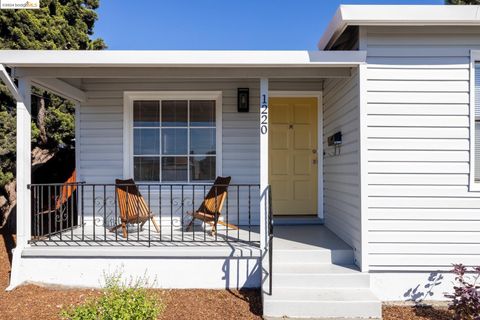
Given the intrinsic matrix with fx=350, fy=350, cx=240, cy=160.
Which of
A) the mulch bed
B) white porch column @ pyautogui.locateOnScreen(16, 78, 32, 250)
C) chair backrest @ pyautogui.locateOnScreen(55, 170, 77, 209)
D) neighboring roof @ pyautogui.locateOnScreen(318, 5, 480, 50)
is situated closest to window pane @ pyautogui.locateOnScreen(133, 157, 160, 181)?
chair backrest @ pyautogui.locateOnScreen(55, 170, 77, 209)

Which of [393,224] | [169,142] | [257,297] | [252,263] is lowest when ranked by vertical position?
[257,297]

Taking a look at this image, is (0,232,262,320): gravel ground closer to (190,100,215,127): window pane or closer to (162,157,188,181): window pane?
(162,157,188,181): window pane

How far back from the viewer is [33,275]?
3918 millimetres

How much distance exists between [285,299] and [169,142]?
3002 millimetres

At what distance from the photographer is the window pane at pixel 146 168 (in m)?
5.32

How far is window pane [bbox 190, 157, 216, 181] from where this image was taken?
17.5ft

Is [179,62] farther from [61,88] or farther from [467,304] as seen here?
[467,304]

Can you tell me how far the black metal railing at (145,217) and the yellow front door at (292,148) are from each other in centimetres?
57

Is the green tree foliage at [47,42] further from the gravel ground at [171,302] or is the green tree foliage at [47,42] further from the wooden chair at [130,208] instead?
the gravel ground at [171,302]

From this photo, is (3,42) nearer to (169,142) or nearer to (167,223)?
(169,142)

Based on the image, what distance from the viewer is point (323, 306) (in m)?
3.20

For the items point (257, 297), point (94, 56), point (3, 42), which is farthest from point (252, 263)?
point (3, 42)

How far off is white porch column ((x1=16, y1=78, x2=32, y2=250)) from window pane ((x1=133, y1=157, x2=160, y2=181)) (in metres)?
1.62

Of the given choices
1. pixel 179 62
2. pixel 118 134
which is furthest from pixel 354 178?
pixel 118 134
